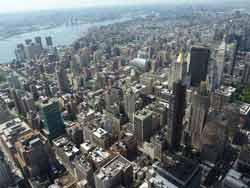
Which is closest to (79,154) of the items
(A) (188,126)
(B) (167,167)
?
(B) (167,167)

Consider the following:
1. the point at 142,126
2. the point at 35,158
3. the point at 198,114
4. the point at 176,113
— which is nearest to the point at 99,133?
the point at 142,126

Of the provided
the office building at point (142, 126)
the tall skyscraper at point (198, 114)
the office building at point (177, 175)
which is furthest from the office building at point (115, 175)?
the tall skyscraper at point (198, 114)

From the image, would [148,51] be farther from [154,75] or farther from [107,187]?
[107,187]

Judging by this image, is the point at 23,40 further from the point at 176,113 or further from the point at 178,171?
the point at 178,171

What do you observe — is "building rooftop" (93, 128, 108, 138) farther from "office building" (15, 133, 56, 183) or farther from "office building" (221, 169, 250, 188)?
"office building" (221, 169, 250, 188)

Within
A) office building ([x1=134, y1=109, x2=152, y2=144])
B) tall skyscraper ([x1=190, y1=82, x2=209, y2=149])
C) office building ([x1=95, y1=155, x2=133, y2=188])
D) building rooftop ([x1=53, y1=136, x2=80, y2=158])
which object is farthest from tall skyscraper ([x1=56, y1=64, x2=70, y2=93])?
tall skyscraper ([x1=190, y1=82, x2=209, y2=149])

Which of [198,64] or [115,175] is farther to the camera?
[198,64]

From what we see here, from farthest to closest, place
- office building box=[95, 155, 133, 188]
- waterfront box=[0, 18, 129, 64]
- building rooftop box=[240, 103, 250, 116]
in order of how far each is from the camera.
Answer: waterfront box=[0, 18, 129, 64] < building rooftop box=[240, 103, 250, 116] < office building box=[95, 155, 133, 188]
